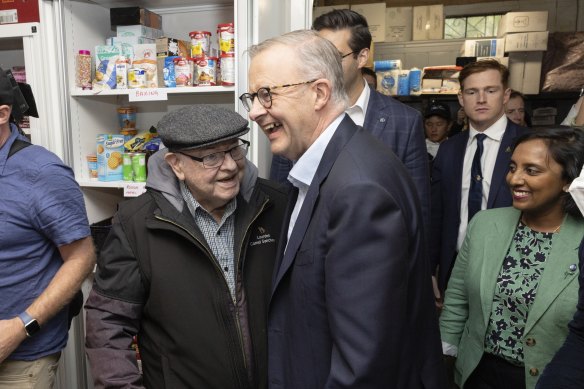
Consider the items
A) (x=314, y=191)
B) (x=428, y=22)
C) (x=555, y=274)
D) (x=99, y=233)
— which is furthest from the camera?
(x=428, y=22)

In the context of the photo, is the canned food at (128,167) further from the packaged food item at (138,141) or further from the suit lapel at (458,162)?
the suit lapel at (458,162)

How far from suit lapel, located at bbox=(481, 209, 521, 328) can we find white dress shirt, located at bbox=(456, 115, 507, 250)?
0.55 m

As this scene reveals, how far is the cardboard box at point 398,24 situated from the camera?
4.79 meters

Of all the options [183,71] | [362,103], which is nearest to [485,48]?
[362,103]

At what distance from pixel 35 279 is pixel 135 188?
654mm

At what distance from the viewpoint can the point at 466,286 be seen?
5.46ft

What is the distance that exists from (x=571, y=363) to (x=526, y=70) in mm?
3397

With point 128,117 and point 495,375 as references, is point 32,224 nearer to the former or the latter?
point 128,117

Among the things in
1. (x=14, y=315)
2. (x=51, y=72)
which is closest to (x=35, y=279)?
(x=14, y=315)

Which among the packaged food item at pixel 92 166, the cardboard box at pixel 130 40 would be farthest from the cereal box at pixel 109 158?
the cardboard box at pixel 130 40

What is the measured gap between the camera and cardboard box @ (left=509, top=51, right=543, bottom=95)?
12.5 feet

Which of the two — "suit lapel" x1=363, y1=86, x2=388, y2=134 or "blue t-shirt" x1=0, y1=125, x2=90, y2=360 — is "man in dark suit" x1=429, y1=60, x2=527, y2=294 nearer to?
"suit lapel" x1=363, y1=86, x2=388, y2=134

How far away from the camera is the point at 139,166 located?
2086 mm

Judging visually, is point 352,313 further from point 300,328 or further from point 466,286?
point 466,286
